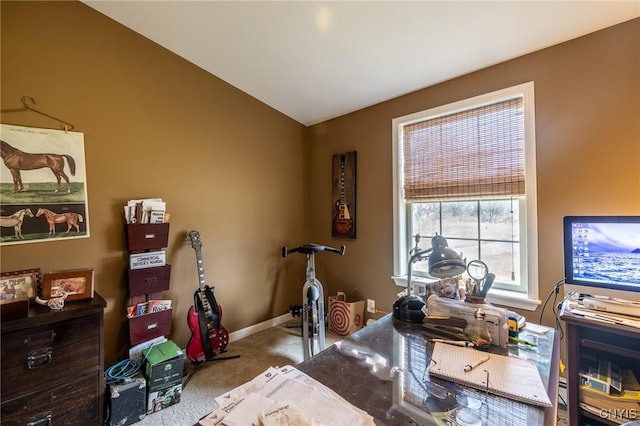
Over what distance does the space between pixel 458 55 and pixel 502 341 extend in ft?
6.30

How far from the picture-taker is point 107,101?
213cm

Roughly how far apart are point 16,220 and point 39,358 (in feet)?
2.95

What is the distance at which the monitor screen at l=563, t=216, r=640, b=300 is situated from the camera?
1.39 metres

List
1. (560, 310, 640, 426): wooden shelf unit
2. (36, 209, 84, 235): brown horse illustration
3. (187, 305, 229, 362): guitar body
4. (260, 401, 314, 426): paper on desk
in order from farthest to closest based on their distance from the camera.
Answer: (187, 305, 229, 362): guitar body < (36, 209, 84, 235): brown horse illustration < (560, 310, 640, 426): wooden shelf unit < (260, 401, 314, 426): paper on desk

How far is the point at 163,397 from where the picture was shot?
187 centimetres

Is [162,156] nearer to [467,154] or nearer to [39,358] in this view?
[39,358]

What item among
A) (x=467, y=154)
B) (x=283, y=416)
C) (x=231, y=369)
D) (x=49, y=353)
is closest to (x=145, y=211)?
(x=49, y=353)

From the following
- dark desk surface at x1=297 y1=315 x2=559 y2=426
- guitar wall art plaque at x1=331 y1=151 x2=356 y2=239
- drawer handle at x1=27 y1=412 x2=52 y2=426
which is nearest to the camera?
dark desk surface at x1=297 y1=315 x2=559 y2=426

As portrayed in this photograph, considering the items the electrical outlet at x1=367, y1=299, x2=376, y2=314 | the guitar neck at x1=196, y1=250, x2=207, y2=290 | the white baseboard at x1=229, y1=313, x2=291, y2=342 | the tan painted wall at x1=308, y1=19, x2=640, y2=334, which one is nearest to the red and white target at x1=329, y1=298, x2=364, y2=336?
the electrical outlet at x1=367, y1=299, x2=376, y2=314

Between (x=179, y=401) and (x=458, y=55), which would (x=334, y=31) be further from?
(x=179, y=401)

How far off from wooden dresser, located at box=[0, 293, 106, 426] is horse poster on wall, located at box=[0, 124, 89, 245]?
0.52m

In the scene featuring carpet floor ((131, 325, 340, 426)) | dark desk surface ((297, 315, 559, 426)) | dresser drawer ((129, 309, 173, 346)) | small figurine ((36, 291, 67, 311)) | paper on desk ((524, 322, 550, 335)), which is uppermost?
small figurine ((36, 291, 67, 311))

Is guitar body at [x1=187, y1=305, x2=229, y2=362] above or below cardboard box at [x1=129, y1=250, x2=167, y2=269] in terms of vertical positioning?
below

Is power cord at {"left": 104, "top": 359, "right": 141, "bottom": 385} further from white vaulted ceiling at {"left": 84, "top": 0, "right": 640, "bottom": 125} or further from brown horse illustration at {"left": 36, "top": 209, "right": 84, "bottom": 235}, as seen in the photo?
white vaulted ceiling at {"left": 84, "top": 0, "right": 640, "bottom": 125}
